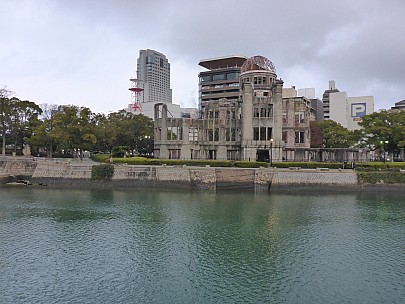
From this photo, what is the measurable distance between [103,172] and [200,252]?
3547 cm

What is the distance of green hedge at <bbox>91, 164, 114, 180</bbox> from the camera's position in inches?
2181

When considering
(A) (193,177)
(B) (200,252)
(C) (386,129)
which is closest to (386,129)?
(C) (386,129)

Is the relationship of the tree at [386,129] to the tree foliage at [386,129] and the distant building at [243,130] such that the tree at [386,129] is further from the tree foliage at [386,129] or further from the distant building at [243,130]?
the distant building at [243,130]

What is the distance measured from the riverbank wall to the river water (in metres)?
10.5

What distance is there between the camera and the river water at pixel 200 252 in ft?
58.2

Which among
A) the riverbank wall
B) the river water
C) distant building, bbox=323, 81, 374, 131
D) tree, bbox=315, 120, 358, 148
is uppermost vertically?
distant building, bbox=323, 81, 374, 131

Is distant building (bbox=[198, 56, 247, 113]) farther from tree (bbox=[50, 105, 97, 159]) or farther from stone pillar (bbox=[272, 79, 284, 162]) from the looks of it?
tree (bbox=[50, 105, 97, 159])

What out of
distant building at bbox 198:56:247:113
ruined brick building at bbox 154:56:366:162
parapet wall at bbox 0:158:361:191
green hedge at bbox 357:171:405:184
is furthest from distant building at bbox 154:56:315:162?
distant building at bbox 198:56:247:113

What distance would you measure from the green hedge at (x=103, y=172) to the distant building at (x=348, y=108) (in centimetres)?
9821

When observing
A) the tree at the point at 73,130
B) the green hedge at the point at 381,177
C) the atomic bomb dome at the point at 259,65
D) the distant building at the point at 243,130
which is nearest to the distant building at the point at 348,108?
the atomic bomb dome at the point at 259,65

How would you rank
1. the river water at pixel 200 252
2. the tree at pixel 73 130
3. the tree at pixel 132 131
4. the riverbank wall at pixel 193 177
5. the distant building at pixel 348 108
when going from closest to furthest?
the river water at pixel 200 252 → the riverbank wall at pixel 193 177 → the tree at pixel 73 130 → the tree at pixel 132 131 → the distant building at pixel 348 108

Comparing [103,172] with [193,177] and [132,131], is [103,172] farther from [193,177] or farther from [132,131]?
[132,131]

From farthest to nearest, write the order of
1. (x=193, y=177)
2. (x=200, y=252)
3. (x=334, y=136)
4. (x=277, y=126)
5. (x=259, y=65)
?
(x=259, y=65) < (x=334, y=136) < (x=277, y=126) < (x=193, y=177) < (x=200, y=252)

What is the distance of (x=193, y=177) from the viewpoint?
5350 centimetres
